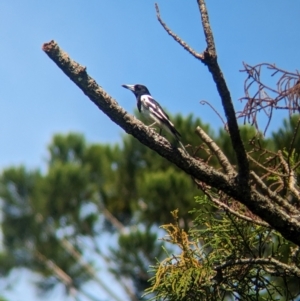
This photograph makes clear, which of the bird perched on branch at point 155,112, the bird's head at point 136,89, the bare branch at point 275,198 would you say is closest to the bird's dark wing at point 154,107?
the bird perched on branch at point 155,112

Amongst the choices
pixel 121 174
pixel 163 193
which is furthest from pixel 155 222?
pixel 121 174

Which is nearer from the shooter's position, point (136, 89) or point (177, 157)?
point (177, 157)

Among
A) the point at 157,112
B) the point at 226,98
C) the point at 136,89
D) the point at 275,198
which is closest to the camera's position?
the point at 226,98

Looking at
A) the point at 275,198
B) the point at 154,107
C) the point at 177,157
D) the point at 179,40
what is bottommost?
the point at 177,157

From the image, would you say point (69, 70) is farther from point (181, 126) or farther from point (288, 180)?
point (181, 126)

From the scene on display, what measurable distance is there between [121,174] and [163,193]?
7.34 feet

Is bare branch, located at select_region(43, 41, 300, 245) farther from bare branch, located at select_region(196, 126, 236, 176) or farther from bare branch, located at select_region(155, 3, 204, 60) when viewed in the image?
bare branch, located at select_region(155, 3, 204, 60)

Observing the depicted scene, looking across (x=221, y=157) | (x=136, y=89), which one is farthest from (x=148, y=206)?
Result: (x=221, y=157)

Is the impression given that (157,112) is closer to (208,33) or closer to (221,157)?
(221,157)

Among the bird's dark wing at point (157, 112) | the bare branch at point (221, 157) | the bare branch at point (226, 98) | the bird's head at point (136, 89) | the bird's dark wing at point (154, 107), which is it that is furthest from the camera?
the bird's head at point (136, 89)

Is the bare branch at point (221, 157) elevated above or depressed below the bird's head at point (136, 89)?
below

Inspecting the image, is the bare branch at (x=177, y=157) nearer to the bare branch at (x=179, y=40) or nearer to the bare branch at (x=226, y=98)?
the bare branch at (x=226, y=98)

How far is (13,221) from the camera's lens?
38.0 ft

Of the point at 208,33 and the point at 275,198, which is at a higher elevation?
the point at 208,33
